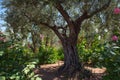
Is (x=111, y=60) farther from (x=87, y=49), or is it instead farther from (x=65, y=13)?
(x=87, y=49)

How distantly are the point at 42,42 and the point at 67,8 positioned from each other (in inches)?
201

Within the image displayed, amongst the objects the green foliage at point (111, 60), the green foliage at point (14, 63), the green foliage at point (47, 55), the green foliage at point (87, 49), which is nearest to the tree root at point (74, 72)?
the green foliage at point (87, 49)

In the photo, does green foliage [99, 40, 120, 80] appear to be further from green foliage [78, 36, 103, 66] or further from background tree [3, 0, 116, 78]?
green foliage [78, 36, 103, 66]

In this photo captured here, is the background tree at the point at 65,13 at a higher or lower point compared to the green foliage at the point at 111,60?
higher

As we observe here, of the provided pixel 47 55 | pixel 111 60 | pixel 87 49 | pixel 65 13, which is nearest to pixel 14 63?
pixel 111 60

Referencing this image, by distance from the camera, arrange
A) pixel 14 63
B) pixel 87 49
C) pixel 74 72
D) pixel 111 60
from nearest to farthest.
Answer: pixel 14 63, pixel 111 60, pixel 74 72, pixel 87 49

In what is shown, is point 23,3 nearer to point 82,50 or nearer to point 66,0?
point 66,0

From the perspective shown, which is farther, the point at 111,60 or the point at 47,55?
the point at 47,55

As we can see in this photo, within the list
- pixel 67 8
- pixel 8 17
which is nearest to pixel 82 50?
pixel 67 8

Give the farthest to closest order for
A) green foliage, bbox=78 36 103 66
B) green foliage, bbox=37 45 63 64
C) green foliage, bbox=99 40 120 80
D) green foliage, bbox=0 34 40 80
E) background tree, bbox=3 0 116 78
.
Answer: green foliage, bbox=37 45 63 64, green foliage, bbox=78 36 103 66, background tree, bbox=3 0 116 78, green foliage, bbox=99 40 120 80, green foliage, bbox=0 34 40 80

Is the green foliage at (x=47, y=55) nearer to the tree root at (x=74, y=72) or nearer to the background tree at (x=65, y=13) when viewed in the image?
the background tree at (x=65, y=13)

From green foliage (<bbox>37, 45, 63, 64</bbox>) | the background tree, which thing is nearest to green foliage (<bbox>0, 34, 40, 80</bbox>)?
the background tree

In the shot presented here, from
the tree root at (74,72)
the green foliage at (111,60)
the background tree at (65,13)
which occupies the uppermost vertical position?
the background tree at (65,13)

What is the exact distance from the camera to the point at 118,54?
389 centimetres
